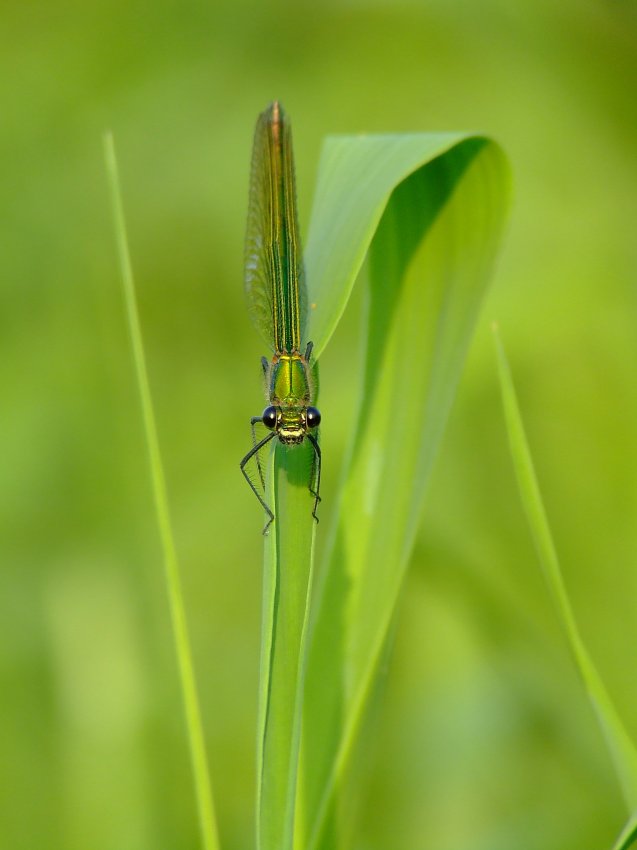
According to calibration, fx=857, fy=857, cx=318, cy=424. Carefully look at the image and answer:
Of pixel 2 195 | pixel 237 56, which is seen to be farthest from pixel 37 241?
pixel 237 56

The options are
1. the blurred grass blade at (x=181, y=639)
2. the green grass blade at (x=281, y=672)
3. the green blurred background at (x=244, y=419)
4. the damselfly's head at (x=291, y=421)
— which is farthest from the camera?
the green blurred background at (x=244, y=419)

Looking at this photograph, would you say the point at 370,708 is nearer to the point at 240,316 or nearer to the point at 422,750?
the point at 422,750

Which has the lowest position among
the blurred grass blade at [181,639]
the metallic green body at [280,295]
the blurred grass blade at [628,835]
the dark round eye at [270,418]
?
the blurred grass blade at [628,835]

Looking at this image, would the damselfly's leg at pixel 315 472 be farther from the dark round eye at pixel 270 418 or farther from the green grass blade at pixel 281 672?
the green grass blade at pixel 281 672

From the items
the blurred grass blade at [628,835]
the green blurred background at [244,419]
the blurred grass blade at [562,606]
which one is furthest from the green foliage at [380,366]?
the green blurred background at [244,419]

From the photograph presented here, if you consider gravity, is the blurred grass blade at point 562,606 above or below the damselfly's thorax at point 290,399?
below

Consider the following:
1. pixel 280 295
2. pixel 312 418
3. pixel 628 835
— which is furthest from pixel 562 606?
pixel 280 295

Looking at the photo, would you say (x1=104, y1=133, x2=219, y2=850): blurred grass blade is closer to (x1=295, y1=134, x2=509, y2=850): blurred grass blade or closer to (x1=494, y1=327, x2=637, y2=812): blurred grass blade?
(x1=295, y1=134, x2=509, y2=850): blurred grass blade
